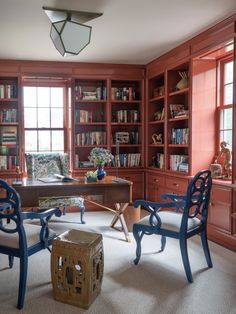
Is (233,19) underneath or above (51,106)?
above

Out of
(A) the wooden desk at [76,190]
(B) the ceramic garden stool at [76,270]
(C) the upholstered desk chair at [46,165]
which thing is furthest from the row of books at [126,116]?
(B) the ceramic garden stool at [76,270]

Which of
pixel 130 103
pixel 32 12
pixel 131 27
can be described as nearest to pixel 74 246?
pixel 32 12

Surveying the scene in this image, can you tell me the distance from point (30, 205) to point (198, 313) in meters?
2.00

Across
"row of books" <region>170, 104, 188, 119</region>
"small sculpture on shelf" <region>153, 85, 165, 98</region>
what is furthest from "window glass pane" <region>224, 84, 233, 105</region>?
"small sculpture on shelf" <region>153, 85, 165, 98</region>

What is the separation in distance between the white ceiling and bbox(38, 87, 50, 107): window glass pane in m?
0.61

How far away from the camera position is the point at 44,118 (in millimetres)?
5445

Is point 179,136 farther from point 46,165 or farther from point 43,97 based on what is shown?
point 43,97

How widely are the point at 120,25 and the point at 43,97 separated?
229cm

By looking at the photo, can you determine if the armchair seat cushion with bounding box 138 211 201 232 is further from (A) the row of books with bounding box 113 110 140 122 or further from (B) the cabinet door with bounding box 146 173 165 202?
(A) the row of books with bounding box 113 110 140 122

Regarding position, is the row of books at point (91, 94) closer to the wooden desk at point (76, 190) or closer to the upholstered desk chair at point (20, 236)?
the wooden desk at point (76, 190)

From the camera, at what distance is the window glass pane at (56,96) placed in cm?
545

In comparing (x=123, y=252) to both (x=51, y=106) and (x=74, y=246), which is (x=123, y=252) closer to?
(x=74, y=246)

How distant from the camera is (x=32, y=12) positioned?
3.19 metres

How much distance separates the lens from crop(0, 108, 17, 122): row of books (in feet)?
16.8
